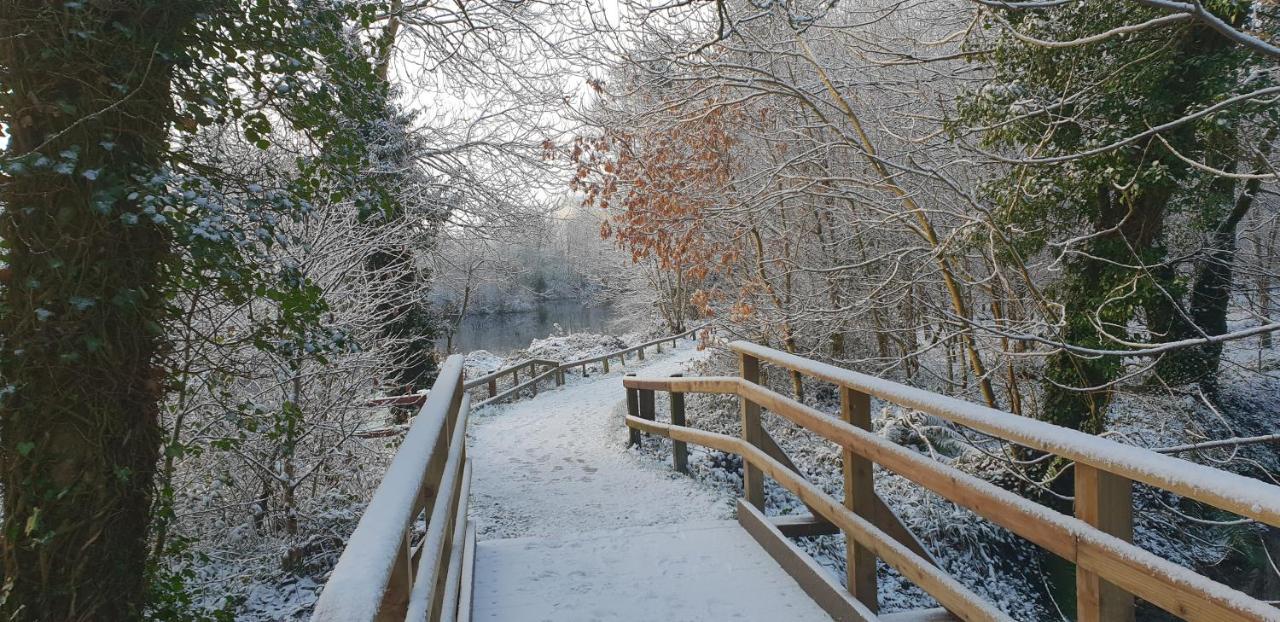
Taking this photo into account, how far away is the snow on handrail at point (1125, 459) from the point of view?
140 cm

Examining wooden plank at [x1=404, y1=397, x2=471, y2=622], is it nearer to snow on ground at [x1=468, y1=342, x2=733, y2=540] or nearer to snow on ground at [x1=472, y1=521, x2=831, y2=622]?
snow on ground at [x1=472, y1=521, x2=831, y2=622]

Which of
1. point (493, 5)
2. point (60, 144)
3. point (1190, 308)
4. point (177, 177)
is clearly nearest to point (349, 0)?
point (177, 177)

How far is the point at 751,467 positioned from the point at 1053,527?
2.42 metres

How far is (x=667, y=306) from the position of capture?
27031 mm

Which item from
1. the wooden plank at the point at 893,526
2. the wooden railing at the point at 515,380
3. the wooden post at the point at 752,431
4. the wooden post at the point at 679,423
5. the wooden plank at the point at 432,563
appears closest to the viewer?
the wooden plank at the point at 432,563

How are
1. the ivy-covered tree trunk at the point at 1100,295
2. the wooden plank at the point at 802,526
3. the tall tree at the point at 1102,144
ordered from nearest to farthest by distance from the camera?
the wooden plank at the point at 802,526, the tall tree at the point at 1102,144, the ivy-covered tree trunk at the point at 1100,295

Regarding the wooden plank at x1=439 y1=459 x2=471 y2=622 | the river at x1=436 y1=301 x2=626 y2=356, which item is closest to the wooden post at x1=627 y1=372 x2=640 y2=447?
the wooden plank at x1=439 y1=459 x2=471 y2=622

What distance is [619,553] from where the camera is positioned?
3844mm

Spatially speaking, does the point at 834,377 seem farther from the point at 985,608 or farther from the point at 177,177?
the point at 177,177

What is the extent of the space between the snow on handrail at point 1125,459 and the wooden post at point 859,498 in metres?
0.34

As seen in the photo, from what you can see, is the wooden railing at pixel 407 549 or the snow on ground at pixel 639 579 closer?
the wooden railing at pixel 407 549

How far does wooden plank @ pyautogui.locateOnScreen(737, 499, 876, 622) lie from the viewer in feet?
9.55

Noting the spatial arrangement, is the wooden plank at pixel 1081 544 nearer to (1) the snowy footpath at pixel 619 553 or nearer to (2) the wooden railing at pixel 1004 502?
(2) the wooden railing at pixel 1004 502

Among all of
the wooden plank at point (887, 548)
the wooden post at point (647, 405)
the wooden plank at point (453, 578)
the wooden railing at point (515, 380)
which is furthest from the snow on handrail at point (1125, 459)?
the wooden railing at point (515, 380)
